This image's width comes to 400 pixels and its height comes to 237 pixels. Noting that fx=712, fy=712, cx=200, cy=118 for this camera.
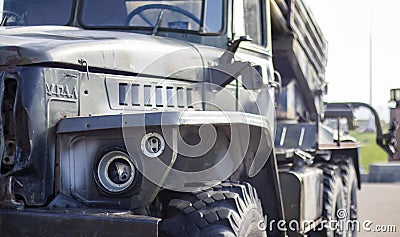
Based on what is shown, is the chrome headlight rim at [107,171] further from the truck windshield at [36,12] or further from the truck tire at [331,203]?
the truck tire at [331,203]

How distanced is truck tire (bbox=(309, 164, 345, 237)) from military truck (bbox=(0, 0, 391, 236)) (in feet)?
3.69

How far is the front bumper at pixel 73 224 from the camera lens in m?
3.79

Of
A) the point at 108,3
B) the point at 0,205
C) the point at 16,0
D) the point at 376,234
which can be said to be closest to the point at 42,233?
the point at 0,205

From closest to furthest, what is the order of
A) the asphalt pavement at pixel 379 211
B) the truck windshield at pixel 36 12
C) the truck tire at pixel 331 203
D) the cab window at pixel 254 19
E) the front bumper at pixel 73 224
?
the front bumper at pixel 73 224 < the truck windshield at pixel 36 12 < the cab window at pixel 254 19 < the truck tire at pixel 331 203 < the asphalt pavement at pixel 379 211

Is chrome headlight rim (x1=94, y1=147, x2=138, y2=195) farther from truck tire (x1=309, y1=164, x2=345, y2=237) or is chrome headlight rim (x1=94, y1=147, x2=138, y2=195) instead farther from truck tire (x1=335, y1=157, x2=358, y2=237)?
truck tire (x1=335, y1=157, x2=358, y2=237)

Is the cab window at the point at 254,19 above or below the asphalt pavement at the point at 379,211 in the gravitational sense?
above

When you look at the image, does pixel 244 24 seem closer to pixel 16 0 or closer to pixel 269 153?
pixel 269 153

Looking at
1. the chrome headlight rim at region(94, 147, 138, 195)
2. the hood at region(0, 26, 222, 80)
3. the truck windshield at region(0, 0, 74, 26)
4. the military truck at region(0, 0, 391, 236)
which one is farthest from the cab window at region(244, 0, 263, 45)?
the chrome headlight rim at region(94, 147, 138, 195)

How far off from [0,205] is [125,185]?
0.70m

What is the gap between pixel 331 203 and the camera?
26.2 ft

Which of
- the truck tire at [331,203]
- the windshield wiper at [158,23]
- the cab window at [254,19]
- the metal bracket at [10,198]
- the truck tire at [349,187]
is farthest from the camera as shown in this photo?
the truck tire at [349,187]

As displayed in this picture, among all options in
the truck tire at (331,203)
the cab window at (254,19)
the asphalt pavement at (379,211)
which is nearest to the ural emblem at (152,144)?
the cab window at (254,19)

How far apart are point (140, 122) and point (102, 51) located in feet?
2.37

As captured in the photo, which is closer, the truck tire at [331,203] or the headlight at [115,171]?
the headlight at [115,171]
